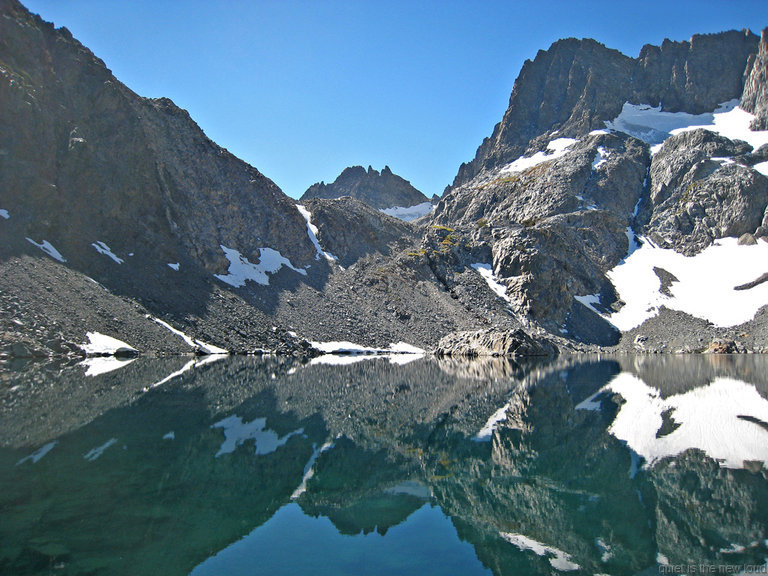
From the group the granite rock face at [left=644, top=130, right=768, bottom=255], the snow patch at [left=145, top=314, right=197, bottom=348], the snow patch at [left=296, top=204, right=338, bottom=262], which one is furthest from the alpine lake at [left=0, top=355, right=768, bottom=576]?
the granite rock face at [left=644, top=130, right=768, bottom=255]

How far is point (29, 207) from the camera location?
52938 mm

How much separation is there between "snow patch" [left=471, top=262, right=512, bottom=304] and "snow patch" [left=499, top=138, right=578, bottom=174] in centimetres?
7179

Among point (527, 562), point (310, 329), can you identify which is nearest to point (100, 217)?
point (310, 329)

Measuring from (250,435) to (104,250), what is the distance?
161 ft

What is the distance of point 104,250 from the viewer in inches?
2228

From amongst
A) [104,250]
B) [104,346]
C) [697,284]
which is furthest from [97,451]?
[697,284]

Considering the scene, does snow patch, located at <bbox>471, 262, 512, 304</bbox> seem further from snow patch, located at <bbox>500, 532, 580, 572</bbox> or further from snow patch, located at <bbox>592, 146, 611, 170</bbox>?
snow patch, located at <bbox>500, 532, 580, 572</bbox>

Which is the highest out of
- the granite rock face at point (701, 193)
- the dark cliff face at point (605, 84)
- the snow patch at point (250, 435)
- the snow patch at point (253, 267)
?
the dark cliff face at point (605, 84)

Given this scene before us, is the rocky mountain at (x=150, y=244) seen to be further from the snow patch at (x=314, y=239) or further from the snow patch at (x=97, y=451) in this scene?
the snow patch at (x=97, y=451)

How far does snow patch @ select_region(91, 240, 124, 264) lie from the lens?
56.0 meters

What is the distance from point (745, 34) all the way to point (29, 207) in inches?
8503

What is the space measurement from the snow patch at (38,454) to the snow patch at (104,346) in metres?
32.2

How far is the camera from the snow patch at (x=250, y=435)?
15.3 meters

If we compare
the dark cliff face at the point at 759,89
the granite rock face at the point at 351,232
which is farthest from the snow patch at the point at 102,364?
the dark cliff face at the point at 759,89
